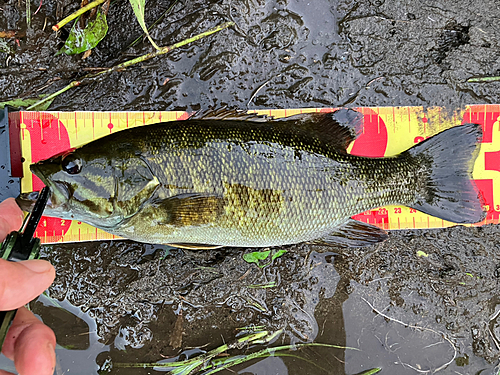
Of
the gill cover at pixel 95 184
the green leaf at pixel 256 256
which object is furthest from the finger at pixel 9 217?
the green leaf at pixel 256 256

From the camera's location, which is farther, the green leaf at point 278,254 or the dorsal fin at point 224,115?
the green leaf at point 278,254

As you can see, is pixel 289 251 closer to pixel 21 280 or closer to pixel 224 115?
pixel 224 115

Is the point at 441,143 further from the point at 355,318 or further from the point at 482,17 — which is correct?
the point at 355,318

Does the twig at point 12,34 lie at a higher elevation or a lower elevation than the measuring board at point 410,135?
higher

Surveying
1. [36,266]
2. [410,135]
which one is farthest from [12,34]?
[410,135]

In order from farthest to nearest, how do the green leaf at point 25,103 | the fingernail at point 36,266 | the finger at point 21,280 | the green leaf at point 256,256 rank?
the green leaf at point 256,256 → the green leaf at point 25,103 → the fingernail at point 36,266 → the finger at point 21,280

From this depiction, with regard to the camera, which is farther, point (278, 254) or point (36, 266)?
point (278, 254)

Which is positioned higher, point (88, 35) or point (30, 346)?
point (88, 35)

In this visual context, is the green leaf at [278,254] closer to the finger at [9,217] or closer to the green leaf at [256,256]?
the green leaf at [256,256]
